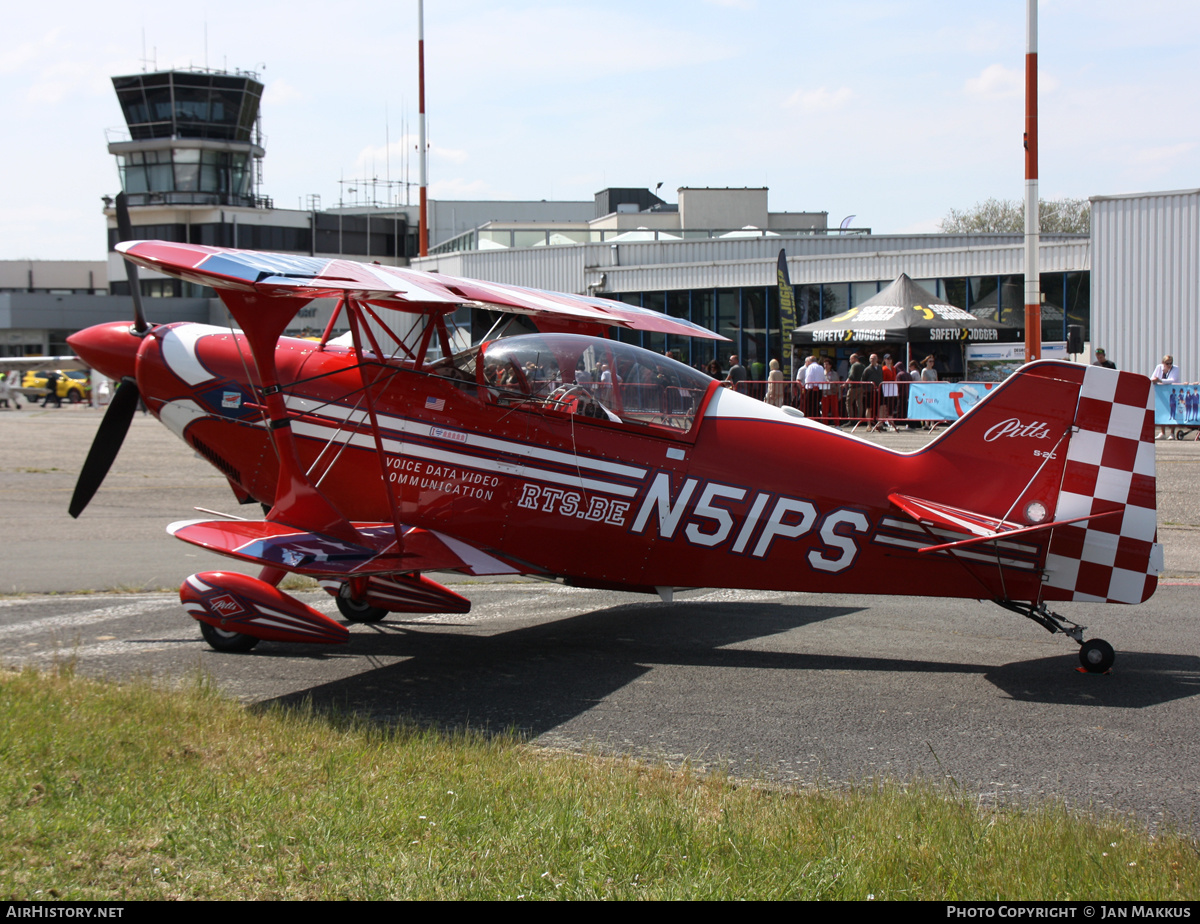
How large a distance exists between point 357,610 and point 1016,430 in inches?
211

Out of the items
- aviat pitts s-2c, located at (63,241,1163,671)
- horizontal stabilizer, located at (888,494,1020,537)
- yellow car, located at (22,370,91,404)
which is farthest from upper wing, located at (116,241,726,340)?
yellow car, located at (22,370,91,404)

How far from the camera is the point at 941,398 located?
911 inches

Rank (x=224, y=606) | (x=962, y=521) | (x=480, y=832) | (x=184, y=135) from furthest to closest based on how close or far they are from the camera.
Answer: (x=184, y=135) → (x=224, y=606) → (x=962, y=521) → (x=480, y=832)

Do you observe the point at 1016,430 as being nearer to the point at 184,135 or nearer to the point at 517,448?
the point at 517,448

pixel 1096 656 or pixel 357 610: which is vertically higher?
pixel 1096 656

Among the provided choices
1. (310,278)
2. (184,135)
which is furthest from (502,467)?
(184,135)

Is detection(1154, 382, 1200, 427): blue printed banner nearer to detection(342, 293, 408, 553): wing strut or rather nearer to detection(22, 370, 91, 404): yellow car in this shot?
detection(342, 293, 408, 553): wing strut

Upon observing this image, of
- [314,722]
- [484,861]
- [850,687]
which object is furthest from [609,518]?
[484,861]

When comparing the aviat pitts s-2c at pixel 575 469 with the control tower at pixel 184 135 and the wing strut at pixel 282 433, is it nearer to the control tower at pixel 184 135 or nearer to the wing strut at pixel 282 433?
the wing strut at pixel 282 433

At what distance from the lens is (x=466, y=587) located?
10.2 m

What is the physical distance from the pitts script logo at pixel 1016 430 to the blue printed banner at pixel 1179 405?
671 inches

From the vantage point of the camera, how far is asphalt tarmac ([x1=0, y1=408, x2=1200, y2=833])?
201 inches

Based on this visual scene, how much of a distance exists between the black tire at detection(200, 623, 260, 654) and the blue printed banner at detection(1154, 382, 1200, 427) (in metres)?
20.1
